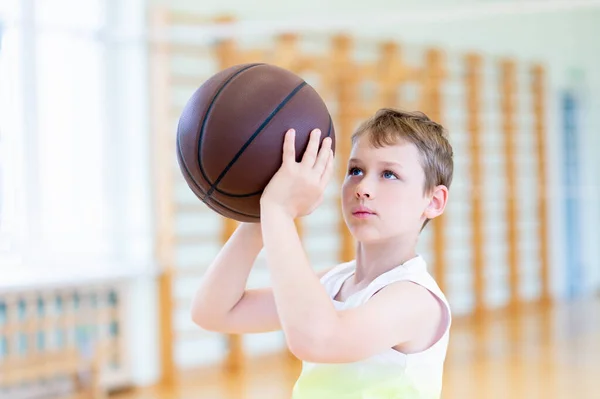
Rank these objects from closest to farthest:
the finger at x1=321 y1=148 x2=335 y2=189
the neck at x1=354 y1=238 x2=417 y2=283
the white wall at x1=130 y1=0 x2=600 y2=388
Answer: the finger at x1=321 y1=148 x2=335 y2=189 < the neck at x1=354 y1=238 x2=417 y2=283 < the white wall at x1=130 y1=0 x2=600 y2=388

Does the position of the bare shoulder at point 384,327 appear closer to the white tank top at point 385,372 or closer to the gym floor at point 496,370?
the white tank top at point 385,372

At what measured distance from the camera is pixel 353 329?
3.67 ft

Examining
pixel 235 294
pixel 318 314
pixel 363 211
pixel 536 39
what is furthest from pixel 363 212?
pixel 536 39

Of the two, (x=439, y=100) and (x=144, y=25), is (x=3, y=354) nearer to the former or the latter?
(x=144, y=25)

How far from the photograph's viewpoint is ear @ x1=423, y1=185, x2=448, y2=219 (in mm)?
1313

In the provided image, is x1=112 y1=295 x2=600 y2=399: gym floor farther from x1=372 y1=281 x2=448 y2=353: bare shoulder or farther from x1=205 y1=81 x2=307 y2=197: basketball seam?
x1=205 y1=81 x2=307 y2=197: basketball seam

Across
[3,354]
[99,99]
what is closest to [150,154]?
[99,99]

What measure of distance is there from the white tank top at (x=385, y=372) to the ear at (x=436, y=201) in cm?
8

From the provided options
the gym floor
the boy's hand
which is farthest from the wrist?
the gym floor

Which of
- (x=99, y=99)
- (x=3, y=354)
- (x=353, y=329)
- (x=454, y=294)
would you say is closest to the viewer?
(x=353, y=329)

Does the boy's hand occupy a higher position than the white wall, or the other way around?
the white wall

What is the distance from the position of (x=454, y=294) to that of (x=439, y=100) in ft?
5.87

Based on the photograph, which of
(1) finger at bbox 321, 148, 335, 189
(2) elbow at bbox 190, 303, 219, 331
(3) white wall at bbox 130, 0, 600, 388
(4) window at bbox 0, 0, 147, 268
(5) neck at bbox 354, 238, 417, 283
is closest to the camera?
(1) finger at bbox 321, 148, 335, 189

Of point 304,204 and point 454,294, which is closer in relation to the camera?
point 304,204
